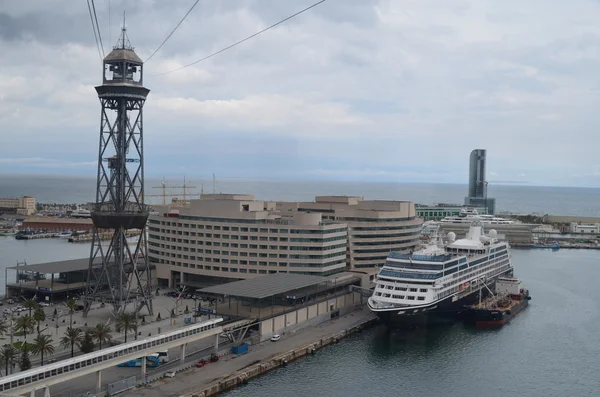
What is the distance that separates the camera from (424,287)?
171ft

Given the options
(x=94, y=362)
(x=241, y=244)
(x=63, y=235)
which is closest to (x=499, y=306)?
(x=241, y=244)

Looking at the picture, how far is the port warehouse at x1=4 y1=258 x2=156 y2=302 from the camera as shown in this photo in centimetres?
5853

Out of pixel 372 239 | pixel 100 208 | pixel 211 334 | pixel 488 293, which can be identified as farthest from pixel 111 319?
pixel 488 293

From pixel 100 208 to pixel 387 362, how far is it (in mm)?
27135

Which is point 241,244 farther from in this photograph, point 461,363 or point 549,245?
point 549,245

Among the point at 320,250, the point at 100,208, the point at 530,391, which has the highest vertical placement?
the point at 100,208

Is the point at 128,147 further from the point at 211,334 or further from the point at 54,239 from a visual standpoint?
the point at 54,239

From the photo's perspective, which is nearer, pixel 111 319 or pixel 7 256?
pixel 111 319

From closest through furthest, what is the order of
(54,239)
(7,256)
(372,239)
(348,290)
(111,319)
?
(111,319) → (348,290) → (372,239) → (7,256) → (54,239)

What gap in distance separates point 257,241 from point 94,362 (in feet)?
104

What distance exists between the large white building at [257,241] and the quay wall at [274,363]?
12.4 meters

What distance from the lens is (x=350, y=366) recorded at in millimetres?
42719

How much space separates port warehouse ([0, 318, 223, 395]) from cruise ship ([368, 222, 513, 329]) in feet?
56.4

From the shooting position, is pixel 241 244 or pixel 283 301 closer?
pixel 283 301
